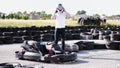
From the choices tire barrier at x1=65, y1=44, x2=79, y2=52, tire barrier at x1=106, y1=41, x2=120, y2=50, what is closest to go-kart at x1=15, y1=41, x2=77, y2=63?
tire barrier at x1=65, y1=44, x2=79, y2=52

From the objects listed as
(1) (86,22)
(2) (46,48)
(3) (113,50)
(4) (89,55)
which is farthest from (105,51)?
(1) (86,22)

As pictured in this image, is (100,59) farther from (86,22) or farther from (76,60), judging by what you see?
(86,22)

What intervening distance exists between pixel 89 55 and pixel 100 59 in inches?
29.6

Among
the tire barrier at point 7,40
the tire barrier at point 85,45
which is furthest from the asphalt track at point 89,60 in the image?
the tire barrier at point 7,40

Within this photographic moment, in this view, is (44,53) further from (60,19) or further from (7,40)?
(7,40)

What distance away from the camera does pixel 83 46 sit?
10.8m

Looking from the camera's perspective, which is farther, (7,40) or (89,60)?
(7,40)

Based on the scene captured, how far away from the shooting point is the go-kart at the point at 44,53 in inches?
313

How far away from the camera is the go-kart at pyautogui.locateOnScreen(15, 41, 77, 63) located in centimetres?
794

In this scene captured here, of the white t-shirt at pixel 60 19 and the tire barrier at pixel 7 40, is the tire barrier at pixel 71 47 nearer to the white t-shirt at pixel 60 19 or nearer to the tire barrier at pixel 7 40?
the white t-shirt at pixel 60 19

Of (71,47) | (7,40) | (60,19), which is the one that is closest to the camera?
(60,19)

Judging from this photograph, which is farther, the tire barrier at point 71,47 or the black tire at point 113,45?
the black tire at point 113,45

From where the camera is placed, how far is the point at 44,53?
8.26 meters

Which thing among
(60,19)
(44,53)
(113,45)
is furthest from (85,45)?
(44,53)
